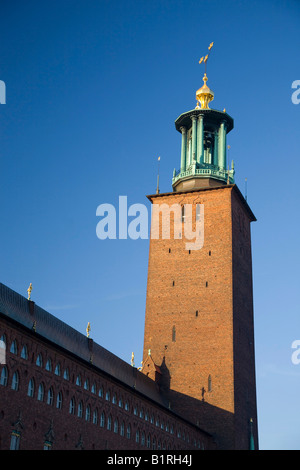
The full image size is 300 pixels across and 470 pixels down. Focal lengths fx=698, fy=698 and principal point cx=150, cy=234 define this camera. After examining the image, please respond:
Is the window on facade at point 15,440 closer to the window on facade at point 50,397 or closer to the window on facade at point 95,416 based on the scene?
the window on facade at point 50,397

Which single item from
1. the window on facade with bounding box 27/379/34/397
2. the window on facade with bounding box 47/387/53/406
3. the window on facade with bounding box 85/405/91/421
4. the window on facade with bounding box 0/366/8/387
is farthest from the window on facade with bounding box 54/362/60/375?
the window on facade with bounding box 0/366/8/387

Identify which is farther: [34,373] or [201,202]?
[201,202]

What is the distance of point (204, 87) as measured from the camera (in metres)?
68.1

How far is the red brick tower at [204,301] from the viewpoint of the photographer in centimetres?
5372

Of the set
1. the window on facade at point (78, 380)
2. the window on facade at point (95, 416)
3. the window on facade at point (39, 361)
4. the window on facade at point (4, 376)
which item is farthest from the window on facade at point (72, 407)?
the window on facade at point (4, 376)

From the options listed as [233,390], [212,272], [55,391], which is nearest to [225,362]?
[233,390]

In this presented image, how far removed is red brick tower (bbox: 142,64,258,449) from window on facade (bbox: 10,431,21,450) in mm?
22628

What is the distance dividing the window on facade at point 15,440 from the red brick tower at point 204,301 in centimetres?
2263

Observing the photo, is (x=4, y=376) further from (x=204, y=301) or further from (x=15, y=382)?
(x=204, y=301)

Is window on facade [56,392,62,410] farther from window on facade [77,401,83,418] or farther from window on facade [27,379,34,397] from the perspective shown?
window on facade [27,379,34,397]

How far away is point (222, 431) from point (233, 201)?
19.4 meters

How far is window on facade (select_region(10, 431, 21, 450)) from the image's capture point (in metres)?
32.2

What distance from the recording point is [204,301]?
56688mm
